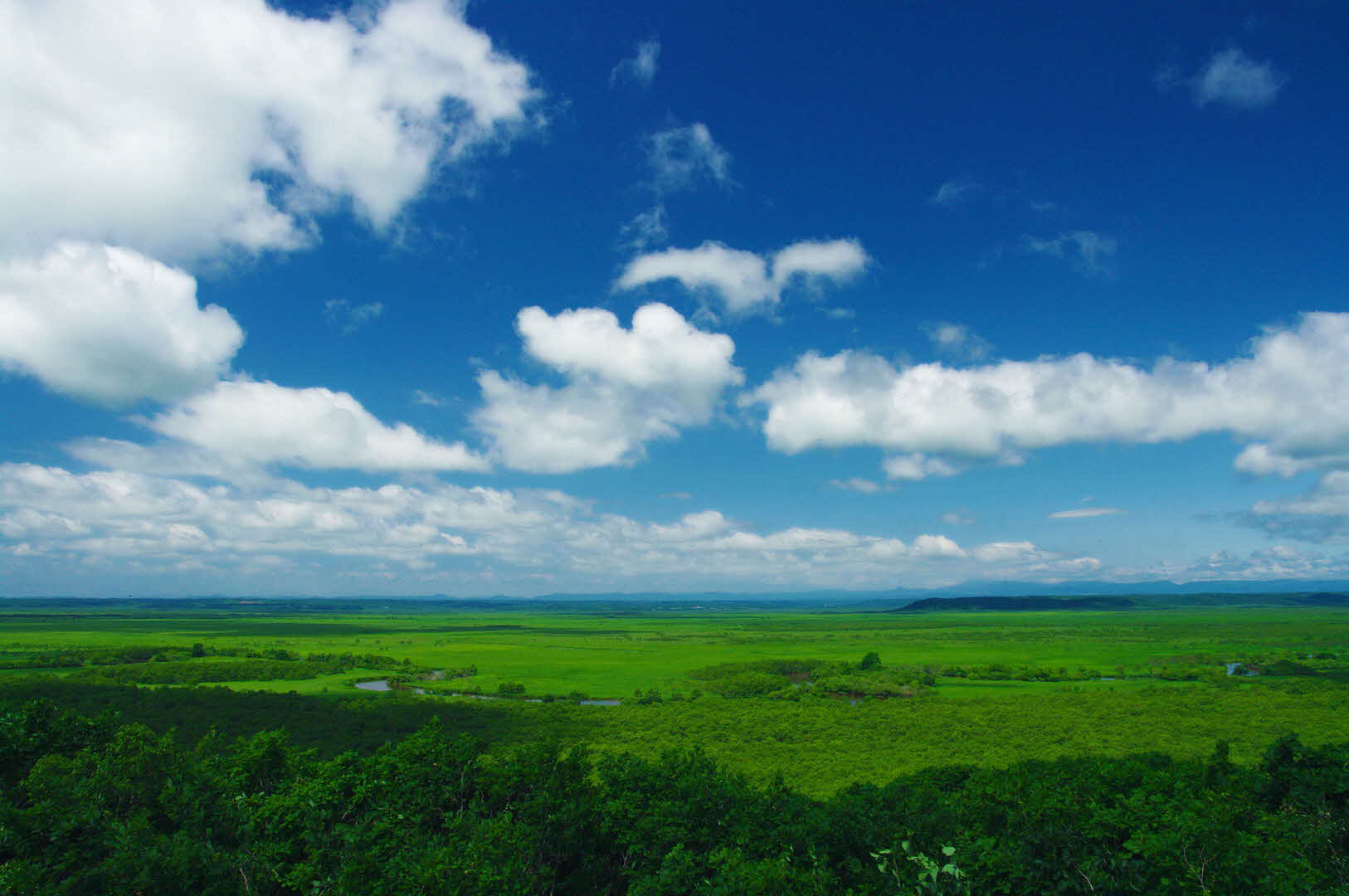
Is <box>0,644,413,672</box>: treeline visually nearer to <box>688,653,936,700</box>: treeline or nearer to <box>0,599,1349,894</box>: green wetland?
<box>0,599,1349,894</box>: green wetland

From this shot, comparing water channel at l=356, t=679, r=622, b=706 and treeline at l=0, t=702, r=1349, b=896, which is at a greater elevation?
treeline at l=0, t=702, r=1349, b=896

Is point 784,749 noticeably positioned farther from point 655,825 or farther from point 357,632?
point 357,632

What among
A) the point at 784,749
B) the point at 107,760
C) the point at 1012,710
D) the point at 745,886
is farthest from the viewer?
the point at 1012,710

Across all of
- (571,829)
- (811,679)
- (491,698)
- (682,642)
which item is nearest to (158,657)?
(491,698)

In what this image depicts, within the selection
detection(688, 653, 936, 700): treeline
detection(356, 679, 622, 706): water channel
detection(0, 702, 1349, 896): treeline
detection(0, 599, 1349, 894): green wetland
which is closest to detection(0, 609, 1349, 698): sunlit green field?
detection(356, 679, 622, 706): water channel

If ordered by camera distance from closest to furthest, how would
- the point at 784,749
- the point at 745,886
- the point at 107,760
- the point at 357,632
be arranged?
the point at 745,886 → the point at 107,760 → the point at 784,749 → the point at 357,632

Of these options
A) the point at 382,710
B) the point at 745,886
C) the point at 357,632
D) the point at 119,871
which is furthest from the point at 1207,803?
the point at 357,632
